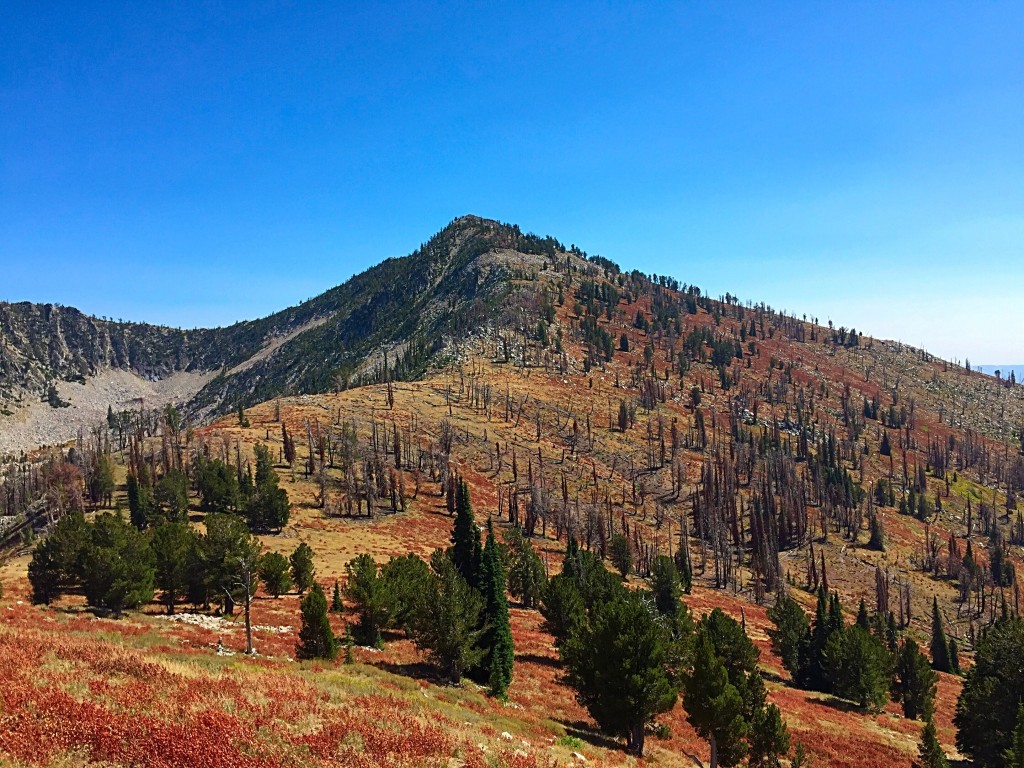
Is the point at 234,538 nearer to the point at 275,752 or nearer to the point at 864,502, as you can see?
the point at 275,752

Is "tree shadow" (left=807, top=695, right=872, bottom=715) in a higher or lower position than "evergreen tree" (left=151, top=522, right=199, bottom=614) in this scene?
lower

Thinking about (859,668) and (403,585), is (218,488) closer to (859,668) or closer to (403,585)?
(403,585)

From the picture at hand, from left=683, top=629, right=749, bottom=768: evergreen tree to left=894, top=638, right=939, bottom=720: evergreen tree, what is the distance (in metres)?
41.3

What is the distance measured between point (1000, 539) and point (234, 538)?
197808 mm

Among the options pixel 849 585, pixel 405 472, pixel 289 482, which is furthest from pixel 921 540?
pixel 289 482

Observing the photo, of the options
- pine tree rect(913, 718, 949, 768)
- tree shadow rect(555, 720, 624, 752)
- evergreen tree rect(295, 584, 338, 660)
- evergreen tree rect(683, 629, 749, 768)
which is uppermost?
evergreen tree rect(295, 584, 338, 660)

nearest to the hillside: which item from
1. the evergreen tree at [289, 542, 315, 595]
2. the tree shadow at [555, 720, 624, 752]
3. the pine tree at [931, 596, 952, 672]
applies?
the tree shadow at [555, 720, 624, 752]

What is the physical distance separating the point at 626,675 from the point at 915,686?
164 feet

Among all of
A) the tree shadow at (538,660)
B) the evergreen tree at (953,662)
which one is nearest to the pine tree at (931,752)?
the tree shadow at (538,660)

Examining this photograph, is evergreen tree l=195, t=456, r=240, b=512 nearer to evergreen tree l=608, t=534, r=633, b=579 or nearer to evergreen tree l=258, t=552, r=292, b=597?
evergreen tree l=258, t=552, r=292, b=597

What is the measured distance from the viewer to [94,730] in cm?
1362

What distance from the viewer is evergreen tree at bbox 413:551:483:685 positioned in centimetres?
3781

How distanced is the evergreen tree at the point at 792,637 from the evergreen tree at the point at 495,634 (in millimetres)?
44298

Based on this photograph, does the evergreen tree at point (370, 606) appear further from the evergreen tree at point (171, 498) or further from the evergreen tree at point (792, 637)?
the evergreen tree at point (171, 498)
